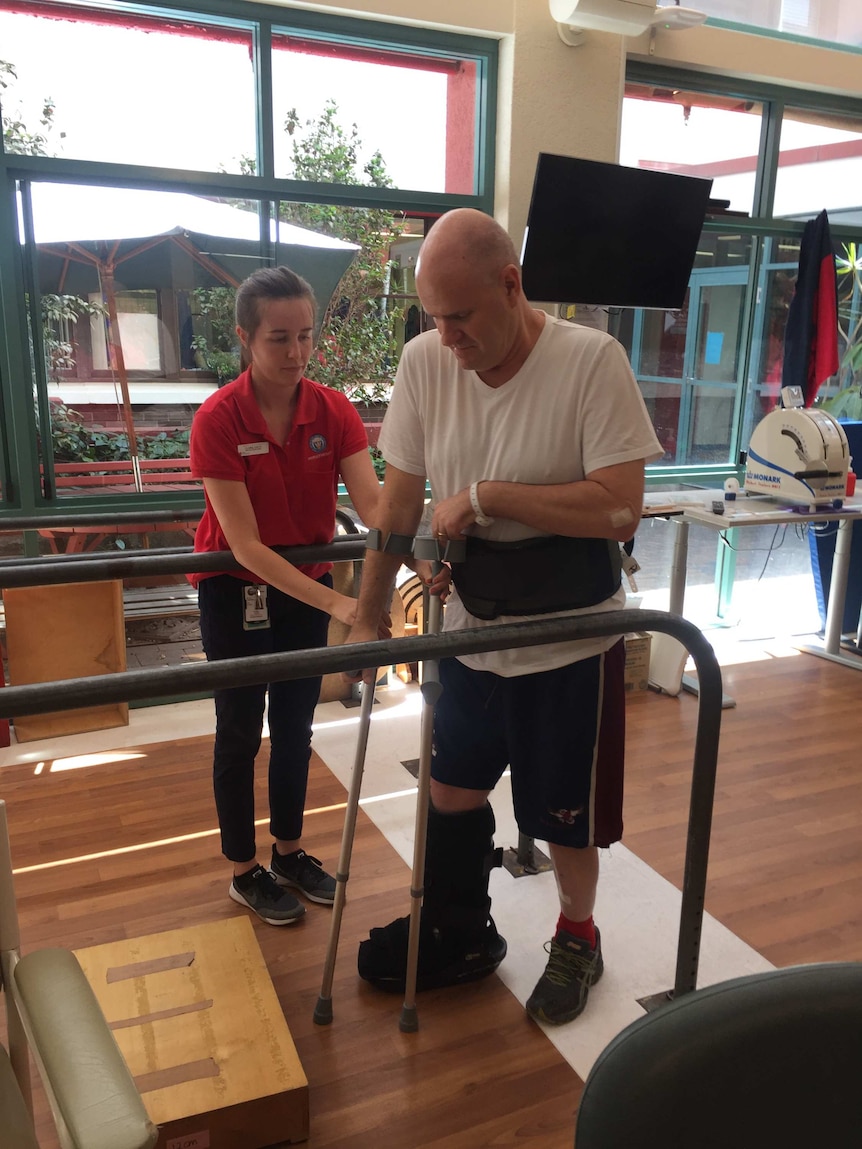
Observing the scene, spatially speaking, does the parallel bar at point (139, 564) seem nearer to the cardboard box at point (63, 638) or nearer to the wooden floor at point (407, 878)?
the wooden floor at point (407, 878)

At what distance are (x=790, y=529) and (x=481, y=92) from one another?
2.85 meters

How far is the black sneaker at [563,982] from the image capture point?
202 cm

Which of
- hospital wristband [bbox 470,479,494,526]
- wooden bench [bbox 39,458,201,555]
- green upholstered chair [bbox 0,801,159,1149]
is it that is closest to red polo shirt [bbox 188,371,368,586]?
hospital wristband [bbox 470,479,494,526]

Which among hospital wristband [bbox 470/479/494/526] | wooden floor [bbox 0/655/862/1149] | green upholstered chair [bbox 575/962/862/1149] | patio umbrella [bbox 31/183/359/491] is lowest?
wooden floor [bbox 0/655/862/1149]

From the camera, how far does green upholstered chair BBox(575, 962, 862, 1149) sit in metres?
0.70

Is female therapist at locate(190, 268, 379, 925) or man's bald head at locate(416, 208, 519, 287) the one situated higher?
man's bald head at locate(416, 208, 519, 287)

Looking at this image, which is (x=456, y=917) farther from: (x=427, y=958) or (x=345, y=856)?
(x=345, y=856)

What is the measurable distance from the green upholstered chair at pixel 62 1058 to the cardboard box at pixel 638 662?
10.4 ft

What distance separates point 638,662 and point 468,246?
9.40 feet

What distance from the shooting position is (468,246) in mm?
1539

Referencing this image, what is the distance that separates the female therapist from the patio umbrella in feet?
5.76

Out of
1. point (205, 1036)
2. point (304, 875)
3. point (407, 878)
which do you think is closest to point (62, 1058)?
point (205, 1036)

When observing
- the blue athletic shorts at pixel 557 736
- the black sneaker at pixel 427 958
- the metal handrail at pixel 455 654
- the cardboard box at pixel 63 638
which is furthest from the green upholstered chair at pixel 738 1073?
the cardboard box at pixel 63 638

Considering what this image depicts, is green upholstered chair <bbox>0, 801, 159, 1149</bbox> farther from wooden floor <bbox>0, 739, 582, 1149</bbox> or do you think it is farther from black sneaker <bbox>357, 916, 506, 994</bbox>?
black sneaker <bbox>357, 916, 506, 994</bbox>
